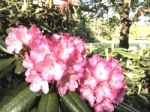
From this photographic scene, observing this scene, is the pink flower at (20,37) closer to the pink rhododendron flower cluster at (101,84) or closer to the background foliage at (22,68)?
the background foliage at (22,68)

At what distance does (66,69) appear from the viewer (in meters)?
1.49

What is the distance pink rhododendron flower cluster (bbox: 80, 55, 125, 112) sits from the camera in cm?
157

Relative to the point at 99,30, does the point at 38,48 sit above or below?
above

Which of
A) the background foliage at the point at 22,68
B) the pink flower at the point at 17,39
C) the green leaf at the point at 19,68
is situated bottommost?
the background foliage at the point at 22,68

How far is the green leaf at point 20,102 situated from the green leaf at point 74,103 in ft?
0.35

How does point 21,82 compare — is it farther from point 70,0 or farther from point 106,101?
point 70,0

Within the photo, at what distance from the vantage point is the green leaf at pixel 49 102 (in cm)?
147

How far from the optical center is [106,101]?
1.60m

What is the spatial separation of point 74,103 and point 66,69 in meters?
0.12

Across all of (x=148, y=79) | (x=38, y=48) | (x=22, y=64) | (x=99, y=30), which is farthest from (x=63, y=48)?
(x=99, y=30)

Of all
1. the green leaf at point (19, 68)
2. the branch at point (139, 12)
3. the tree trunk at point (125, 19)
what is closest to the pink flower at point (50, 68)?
the green leaf at point (19, 68)

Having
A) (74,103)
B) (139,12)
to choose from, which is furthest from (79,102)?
(139,12)

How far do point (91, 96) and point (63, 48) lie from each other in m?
0.22

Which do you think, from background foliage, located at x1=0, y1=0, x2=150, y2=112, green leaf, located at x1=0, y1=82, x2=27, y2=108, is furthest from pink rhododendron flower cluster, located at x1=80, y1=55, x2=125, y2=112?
green leaf, located at x1=0, y1=82, x2=27, y2=108
